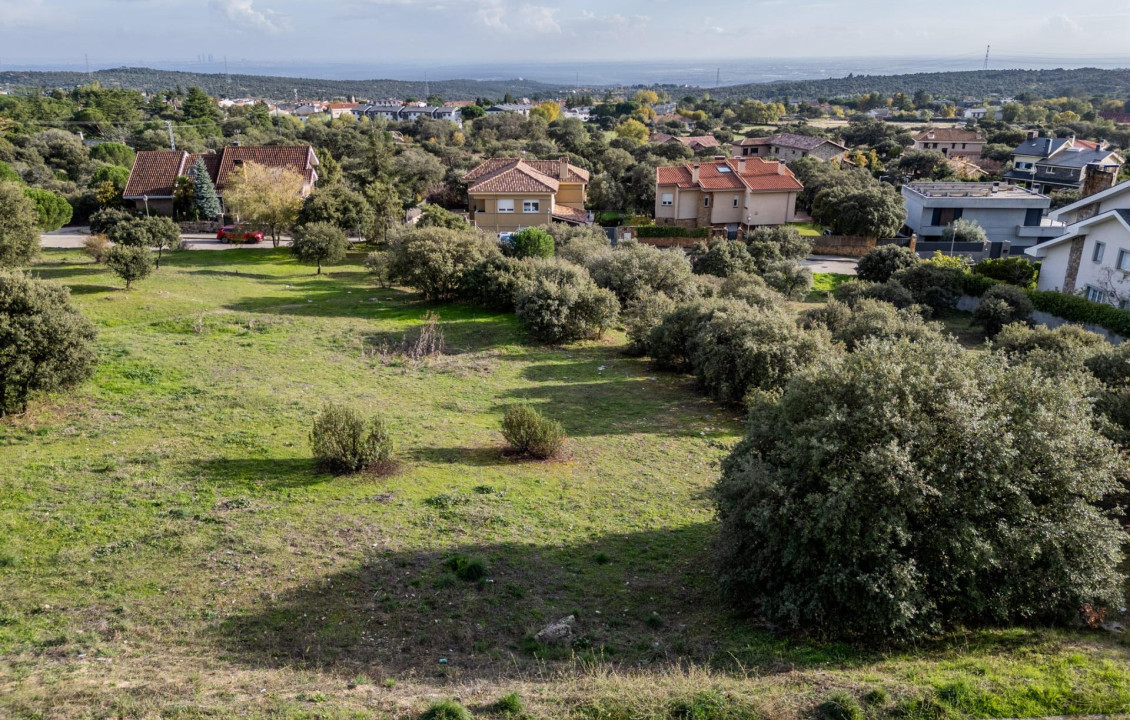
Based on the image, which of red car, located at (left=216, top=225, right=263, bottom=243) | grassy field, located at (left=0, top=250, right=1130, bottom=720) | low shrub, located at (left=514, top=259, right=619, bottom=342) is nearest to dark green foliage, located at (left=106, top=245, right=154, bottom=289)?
grassy field, located at (left=0, top=250, right=1130, bottom=720)

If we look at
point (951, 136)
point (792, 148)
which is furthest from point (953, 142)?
point (792, 148)

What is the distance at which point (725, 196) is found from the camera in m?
55.9

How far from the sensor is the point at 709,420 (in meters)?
19.8

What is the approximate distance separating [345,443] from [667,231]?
1667 inches

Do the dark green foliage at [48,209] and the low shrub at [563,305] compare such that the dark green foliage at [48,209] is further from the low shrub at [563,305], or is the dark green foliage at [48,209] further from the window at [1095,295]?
the window at [1095,295]

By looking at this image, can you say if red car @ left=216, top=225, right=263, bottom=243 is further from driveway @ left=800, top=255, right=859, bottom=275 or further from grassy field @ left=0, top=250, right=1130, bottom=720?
driveway @ left=800, top=255, right=859, bottom=275

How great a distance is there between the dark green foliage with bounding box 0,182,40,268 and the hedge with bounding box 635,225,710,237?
117 ft

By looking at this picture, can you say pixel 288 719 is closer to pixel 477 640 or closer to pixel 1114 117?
pixel 477 640

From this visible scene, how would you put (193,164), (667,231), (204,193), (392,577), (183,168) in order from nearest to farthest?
(392,577) < (204,193) < (183,168) < (193,164) < (667,231)

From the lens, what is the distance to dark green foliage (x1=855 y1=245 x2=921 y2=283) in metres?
40.9

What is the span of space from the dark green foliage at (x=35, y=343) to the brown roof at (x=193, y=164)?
36.3 m

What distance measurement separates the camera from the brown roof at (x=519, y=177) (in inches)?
1901

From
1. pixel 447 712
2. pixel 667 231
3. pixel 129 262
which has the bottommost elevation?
pixel 667 231

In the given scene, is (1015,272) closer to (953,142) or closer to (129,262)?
(129,262)
